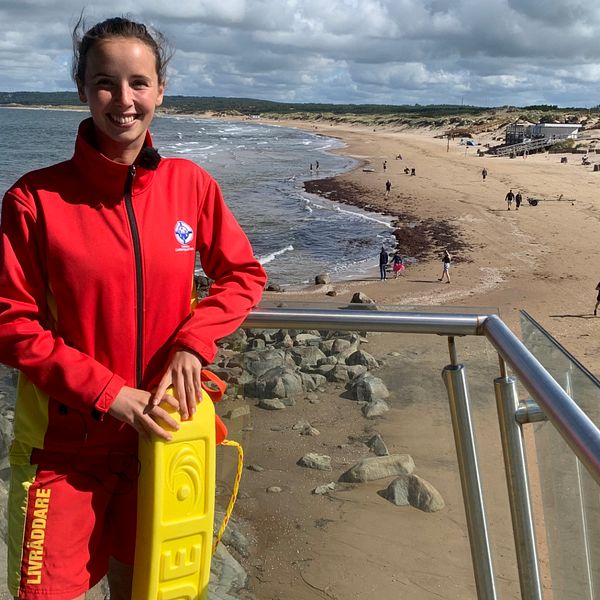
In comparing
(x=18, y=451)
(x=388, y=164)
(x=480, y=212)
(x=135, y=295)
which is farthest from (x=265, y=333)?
(x=388, y=164)

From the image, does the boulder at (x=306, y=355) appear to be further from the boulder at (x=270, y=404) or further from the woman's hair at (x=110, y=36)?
the woman's hair at (x=110, y=36)

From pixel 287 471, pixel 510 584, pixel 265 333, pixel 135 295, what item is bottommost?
pixel 510 584

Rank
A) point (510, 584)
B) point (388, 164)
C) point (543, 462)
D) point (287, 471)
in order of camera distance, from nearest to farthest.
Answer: point (543, 462) < point (510, 584) < point (287, 471) < point (388, 164)

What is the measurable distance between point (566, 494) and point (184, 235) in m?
1.36

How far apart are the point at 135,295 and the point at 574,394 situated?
1260 millimetres

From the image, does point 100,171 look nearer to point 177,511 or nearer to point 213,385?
point 213,385

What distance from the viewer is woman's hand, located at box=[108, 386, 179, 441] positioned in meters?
1.98

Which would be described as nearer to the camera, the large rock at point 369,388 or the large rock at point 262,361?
the large rock at point 369,388

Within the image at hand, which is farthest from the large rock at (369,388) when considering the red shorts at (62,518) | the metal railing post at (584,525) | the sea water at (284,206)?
the sea water at (284,206)

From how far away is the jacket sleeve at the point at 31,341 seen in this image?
193cm

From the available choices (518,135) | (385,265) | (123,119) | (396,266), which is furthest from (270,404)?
(518,135)

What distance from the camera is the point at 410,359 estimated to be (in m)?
2.56

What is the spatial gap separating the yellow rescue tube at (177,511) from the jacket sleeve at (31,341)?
0.70 feet

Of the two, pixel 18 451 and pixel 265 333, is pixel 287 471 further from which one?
pixel 18 451
